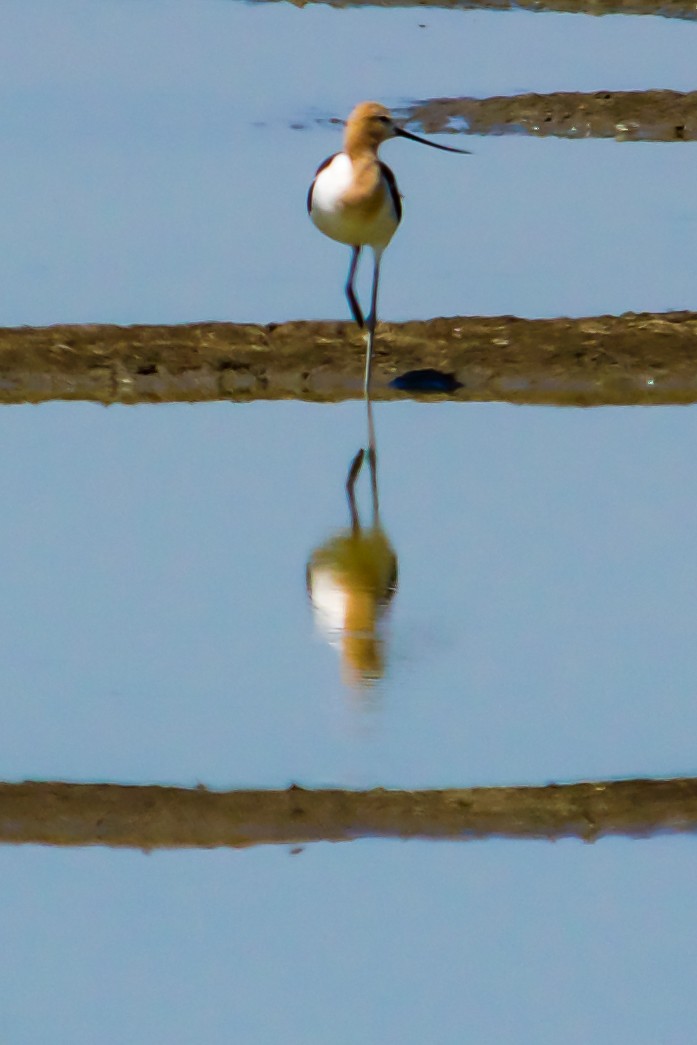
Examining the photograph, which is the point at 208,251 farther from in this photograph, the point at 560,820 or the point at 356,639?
the point at 560,820

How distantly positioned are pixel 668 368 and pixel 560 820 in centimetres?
379

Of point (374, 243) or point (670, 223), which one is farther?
point (670, 223)

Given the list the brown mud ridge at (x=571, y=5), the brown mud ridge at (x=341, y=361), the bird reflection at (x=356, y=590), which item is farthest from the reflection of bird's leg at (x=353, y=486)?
the brown mud ridge at (x=571, y=5)

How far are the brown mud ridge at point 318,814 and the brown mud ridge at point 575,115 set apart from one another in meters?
8.76

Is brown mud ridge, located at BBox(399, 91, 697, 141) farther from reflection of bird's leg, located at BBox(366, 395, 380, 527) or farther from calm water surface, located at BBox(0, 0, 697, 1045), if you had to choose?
reflection of bird's leg, located at BBox(366, 395, 380, 527)

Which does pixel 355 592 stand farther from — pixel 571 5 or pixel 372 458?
pixel 571 5

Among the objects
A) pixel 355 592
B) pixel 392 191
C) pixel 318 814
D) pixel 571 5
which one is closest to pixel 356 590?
pixel 355 592

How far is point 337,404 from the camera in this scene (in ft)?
26.0

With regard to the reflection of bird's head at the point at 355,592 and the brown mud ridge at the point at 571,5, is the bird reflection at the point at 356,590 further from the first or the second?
the brown mud ridge at the point at 571,5

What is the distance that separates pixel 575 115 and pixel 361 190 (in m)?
6.04

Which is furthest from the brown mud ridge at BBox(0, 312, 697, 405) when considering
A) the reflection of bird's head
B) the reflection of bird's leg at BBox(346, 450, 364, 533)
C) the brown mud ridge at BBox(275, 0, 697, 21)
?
the brown mud ridge at BBox(275, 0, 697, 21)

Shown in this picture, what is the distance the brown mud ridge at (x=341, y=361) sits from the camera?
26.2 feet

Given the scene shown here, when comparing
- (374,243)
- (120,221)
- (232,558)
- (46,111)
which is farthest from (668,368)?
(46,111)

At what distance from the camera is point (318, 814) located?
15.0 feet
